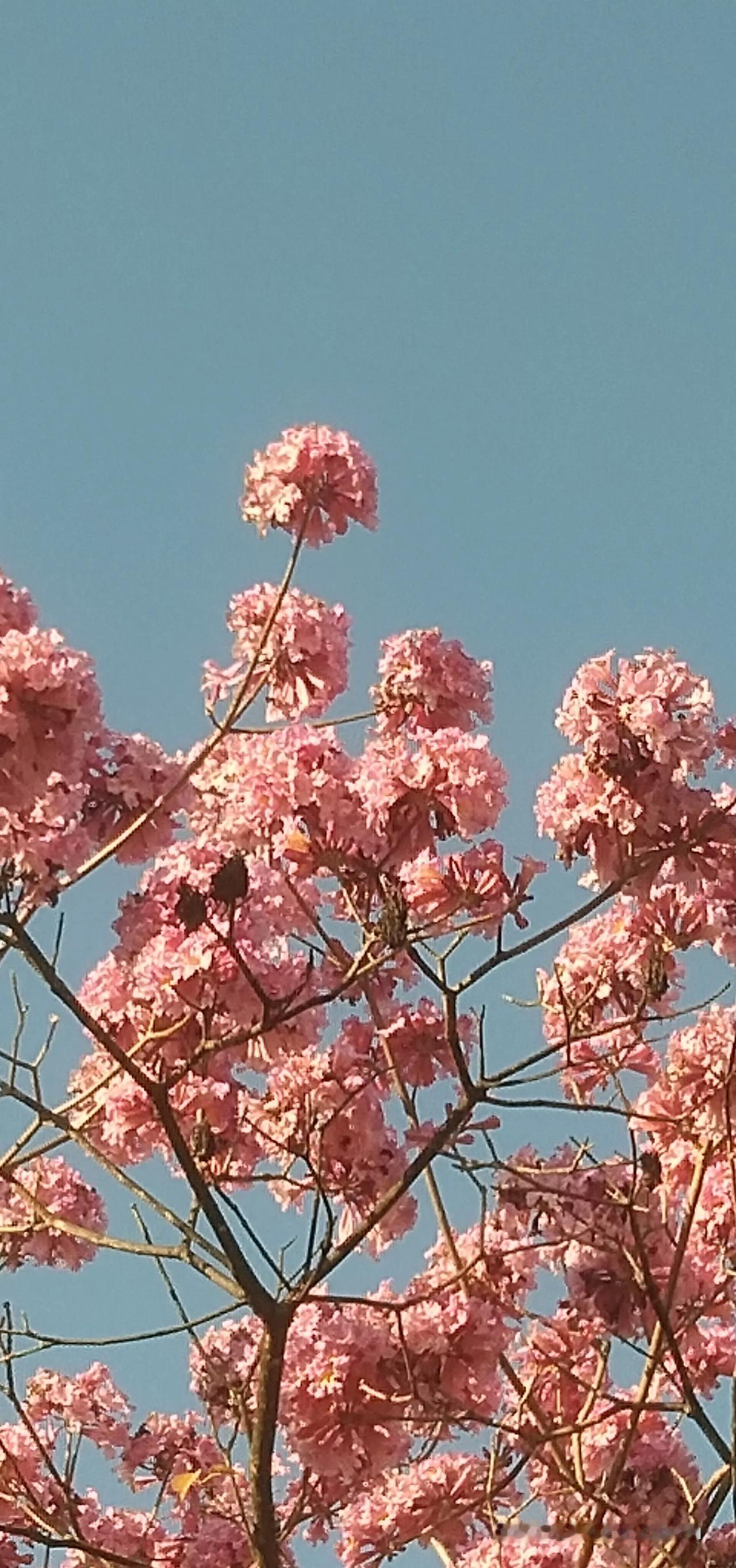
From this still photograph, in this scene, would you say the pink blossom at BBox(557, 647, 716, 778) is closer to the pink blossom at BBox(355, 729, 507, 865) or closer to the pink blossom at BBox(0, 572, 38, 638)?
the pink blossom at BBox(355, 729, 507, 865)

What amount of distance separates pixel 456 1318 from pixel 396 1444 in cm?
40

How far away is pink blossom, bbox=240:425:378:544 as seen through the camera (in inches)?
189

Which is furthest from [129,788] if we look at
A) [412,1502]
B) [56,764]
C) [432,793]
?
[412,1502]

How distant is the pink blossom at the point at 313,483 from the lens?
15.8 feet

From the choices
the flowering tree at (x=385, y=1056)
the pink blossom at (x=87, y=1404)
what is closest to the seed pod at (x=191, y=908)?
the flowering tree at (x=385, y=1056)

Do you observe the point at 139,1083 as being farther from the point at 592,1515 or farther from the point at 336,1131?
the point at 592,1515

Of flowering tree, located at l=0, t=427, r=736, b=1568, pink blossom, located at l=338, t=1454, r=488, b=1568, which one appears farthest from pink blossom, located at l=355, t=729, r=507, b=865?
pink blossom, located at l=338, t=1454, r=488, b=1568

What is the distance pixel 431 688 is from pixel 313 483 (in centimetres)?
70

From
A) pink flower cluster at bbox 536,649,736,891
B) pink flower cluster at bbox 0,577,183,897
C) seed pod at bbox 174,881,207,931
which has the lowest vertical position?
pink flower cluster at bbox 536,649,736,891

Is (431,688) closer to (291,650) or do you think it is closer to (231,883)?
(291,650)

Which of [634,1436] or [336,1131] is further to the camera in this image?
[336,1131]

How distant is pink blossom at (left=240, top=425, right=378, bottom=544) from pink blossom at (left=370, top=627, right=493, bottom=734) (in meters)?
0.50

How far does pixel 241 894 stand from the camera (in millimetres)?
4379

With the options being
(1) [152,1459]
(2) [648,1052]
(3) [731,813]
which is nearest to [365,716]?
(3) [731,813]
